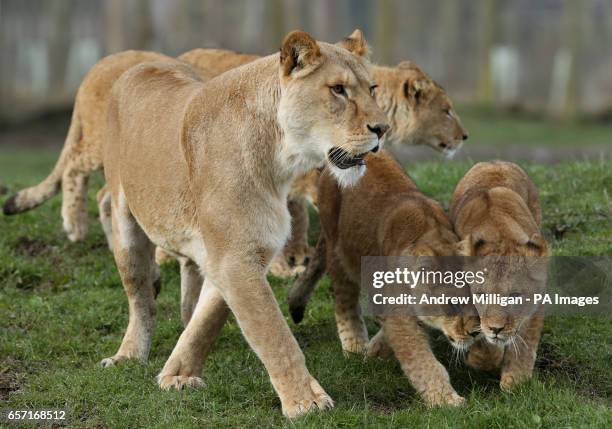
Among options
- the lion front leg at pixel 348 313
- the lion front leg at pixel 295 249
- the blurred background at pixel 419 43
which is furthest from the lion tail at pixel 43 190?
the blurred background at pixel 419 43

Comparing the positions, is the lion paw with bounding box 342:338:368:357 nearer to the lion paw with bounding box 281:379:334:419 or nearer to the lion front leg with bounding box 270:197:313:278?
the lion paw with bounding box 281:379:334:419

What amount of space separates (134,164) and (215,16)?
35159 millimetres

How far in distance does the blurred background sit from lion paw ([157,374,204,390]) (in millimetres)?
9690

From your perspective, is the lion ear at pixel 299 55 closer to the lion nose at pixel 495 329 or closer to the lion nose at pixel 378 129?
the lion nose at pixel 378 129

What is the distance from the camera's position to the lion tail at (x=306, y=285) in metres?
6.69

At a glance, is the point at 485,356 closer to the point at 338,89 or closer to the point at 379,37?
the point at 338,89

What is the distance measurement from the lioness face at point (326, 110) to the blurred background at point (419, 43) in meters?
9.87

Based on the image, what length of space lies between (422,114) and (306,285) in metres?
2.97

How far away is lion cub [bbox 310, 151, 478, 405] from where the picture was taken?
537 cm

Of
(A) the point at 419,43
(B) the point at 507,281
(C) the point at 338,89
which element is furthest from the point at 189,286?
(A) the point at 419,43

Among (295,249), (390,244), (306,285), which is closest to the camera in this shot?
(390,244)

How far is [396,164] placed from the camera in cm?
664

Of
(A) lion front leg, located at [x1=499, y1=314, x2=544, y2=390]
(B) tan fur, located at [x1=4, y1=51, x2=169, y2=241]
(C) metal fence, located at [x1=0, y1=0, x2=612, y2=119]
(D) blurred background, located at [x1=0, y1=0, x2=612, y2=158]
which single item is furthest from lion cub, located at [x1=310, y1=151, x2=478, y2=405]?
(C) metal fence, located at [x1=0, y1=0, x2=612, y2=119]

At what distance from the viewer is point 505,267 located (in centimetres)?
521
